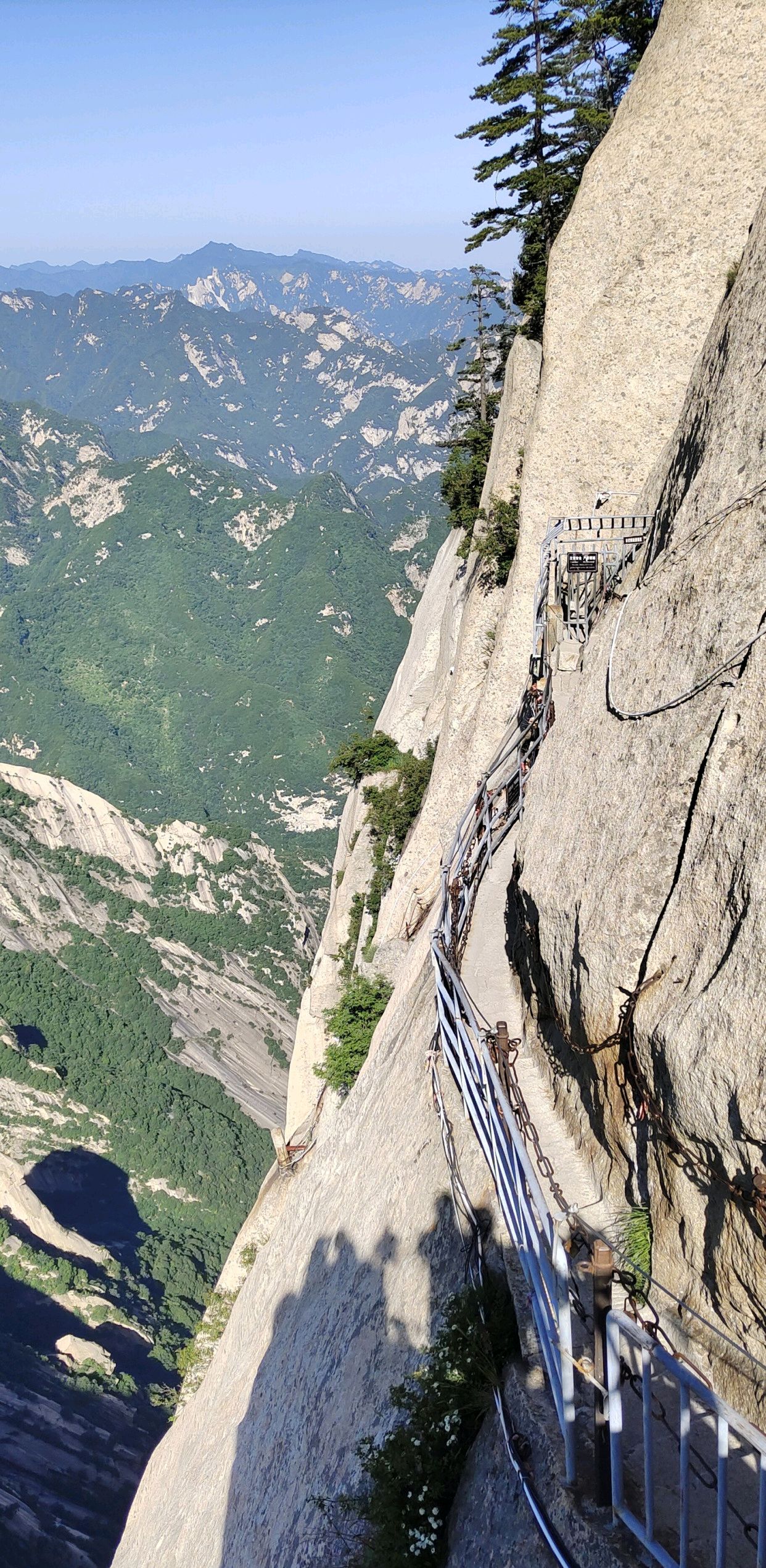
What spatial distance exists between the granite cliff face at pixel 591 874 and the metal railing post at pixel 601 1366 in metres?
0.33

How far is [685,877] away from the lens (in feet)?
24.8

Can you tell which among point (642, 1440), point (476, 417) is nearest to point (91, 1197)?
point (476, 417)

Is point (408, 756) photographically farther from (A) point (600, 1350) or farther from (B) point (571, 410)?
(A) point (600, 1350)

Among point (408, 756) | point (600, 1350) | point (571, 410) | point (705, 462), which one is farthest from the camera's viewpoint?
point (408, 756)

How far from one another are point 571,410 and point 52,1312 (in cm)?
7370

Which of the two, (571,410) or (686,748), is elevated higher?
(571,410)

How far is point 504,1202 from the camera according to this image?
7.71 metres

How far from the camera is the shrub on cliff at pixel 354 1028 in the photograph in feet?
77.3

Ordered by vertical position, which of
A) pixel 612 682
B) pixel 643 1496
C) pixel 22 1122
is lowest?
pixel 22 1122

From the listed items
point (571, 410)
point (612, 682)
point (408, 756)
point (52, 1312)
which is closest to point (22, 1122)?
point (52, 1312)

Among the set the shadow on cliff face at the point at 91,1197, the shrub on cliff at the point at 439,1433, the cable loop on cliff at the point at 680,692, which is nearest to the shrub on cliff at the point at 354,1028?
the cable loop on cliff at the point at 680,692

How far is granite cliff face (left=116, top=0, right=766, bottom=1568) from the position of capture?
6.95 meters

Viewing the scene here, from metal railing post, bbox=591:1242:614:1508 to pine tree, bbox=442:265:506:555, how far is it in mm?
25080

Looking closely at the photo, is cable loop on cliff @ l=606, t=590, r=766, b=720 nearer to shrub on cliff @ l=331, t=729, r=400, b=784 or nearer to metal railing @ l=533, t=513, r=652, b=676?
metal railing @ l=533, t=513, r=652, b=676
